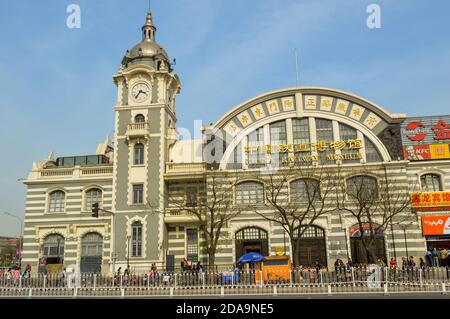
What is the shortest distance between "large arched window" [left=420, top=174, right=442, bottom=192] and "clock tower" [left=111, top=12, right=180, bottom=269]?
810 inches

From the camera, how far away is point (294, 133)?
34.3 meters

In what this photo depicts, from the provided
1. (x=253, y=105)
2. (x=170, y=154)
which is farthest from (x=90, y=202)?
(x=253, y=105)

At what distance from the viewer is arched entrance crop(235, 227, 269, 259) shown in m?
32.6

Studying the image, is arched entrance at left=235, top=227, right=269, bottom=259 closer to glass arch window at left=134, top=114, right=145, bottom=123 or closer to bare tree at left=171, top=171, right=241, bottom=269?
bare tree at left=171, top=171, right=241, bottom=269

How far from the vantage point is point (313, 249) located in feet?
105

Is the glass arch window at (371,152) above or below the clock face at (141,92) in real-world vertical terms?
below

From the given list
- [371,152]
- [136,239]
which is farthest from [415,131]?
[136,239]

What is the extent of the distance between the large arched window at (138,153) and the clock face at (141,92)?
421 centimetres

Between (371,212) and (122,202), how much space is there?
19568 millimetres

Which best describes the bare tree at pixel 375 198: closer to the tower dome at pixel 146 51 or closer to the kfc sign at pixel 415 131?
the kfc sign at pixel 415 131

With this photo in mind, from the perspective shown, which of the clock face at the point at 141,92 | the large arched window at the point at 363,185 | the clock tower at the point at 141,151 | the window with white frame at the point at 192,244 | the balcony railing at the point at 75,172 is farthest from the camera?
the clock face at the point at 141,92

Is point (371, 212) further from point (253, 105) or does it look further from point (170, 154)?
point (170, 154)

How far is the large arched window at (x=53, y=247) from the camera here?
35.6 metres

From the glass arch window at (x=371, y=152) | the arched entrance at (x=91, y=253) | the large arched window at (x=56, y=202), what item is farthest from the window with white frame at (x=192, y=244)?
the glass arch window at (x=371, y=152)
